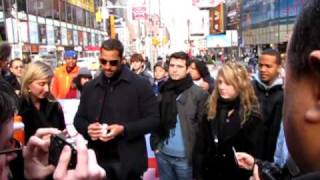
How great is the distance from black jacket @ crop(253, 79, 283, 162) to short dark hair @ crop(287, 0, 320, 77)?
10.6 feet

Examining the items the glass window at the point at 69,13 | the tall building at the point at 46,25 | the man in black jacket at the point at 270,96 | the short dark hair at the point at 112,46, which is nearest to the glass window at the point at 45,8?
the tall building at the point at 46,25

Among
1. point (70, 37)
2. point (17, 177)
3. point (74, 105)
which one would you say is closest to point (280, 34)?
Result: point (70, 37)

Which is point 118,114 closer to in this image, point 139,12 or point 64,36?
point 139,12

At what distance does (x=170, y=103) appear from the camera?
488 centimetres

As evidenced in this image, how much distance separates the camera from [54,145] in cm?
174

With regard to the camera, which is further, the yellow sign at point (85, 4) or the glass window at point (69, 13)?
the yellow sign at point (85, 4)

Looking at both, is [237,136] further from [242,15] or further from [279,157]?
[242,15]

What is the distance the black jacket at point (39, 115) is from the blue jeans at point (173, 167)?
1.11 m

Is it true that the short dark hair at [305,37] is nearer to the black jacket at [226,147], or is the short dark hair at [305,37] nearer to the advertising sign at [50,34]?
the black jacket at [226,147]

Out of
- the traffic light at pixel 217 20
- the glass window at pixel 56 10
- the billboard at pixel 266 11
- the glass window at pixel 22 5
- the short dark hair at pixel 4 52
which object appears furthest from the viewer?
the traffic light at pixel 217 20

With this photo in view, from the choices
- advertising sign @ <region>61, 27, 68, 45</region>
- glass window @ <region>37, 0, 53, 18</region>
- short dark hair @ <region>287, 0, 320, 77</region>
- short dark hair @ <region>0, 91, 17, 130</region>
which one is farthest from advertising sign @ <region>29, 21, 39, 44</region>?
short dark hair @ <region>287, 0, 320, 77</region>

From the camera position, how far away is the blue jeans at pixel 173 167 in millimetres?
4777

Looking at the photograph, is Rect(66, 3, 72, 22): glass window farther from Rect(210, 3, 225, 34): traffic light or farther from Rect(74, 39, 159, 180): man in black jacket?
Rect(74, 39, 159, 180): man in black jacket

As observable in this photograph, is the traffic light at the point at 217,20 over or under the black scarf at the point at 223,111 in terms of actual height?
over
